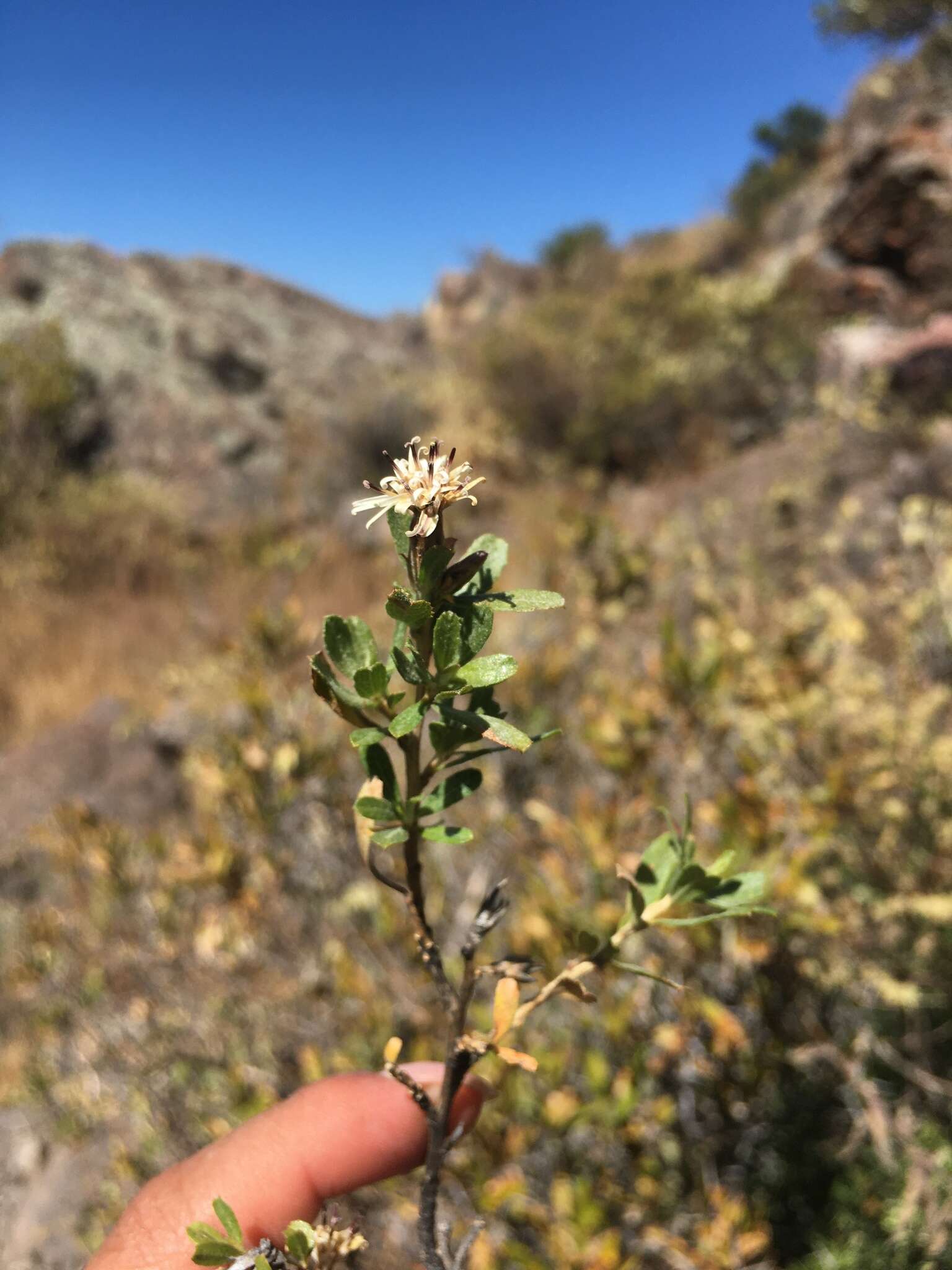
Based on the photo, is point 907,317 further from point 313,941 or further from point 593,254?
point 593,254

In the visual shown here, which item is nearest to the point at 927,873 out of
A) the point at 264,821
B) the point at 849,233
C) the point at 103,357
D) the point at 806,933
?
the point at 806,933

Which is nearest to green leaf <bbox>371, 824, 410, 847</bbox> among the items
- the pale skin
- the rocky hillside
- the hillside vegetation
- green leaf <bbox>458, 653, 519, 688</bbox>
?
green leaf <bbox>458, 653, 519, 688</bbox>

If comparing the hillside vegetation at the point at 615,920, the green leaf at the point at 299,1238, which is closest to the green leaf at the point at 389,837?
the green leaf at the point at 299,1238

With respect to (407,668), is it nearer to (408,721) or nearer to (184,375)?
(408,721)

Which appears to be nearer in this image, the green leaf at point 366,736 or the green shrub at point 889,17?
the green leaf at point 366,736

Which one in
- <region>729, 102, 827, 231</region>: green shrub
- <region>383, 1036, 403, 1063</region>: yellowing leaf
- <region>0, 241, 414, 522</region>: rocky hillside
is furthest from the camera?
<region>729, 102, 827, 231</region>: green shrub

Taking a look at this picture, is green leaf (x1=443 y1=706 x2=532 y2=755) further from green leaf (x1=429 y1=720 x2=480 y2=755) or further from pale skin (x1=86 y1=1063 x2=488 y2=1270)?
pale skin (x1=86 y1=1063 x2=488 y2=1270)

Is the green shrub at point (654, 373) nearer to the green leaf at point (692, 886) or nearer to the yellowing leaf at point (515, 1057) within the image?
the green leaf at point (692, 886)
